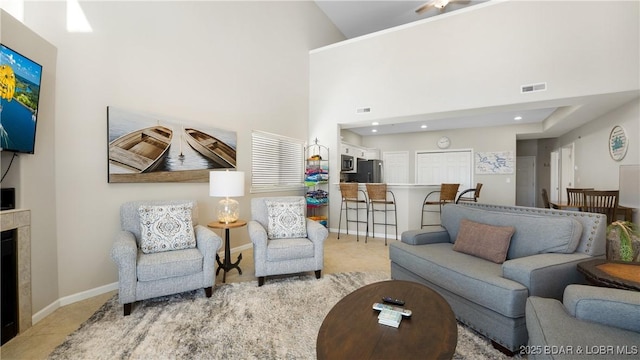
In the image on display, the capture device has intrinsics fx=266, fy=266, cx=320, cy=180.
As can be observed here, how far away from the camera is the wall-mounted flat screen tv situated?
5.73 ft

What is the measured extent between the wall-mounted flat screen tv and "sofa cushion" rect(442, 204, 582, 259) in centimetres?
380

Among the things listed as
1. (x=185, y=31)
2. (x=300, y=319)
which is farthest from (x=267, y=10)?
(x=300, y=319)

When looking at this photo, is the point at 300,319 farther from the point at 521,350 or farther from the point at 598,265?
the point at 598,265

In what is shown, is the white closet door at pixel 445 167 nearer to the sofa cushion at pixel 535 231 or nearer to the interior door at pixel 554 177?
the interior door at pixel 554 177

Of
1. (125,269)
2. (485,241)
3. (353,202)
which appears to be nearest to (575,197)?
(485,241)

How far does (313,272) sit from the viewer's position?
319cm

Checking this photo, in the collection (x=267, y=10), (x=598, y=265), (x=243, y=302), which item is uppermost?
(x=267, y=10)

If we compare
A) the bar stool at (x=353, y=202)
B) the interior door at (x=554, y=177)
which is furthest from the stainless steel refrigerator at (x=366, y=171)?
the interior door at (x=554, y=177)

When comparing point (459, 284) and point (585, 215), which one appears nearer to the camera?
point (459, 284)

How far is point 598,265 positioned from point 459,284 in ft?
2.64

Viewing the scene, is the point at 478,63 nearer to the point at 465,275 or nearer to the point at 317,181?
the point at 317,181

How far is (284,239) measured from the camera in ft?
10.1

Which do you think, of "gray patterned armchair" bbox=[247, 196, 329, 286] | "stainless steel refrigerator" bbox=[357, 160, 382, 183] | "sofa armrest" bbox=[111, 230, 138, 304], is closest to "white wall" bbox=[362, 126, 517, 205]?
"stainless steel refrigerator" bbox=[357, 160, 382, 183]

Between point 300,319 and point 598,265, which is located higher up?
point 598,265
